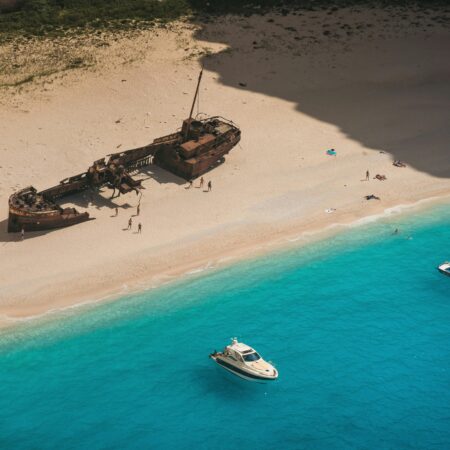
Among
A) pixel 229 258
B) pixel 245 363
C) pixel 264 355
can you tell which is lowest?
pixel 264 355

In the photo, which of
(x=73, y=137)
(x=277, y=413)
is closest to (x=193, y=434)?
(x=277, y=413)

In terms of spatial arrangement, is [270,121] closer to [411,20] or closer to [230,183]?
[230,183]

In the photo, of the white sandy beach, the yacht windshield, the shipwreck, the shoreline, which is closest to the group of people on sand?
the shipwreck

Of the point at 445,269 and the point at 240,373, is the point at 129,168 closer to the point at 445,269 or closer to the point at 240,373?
the point at 240,373

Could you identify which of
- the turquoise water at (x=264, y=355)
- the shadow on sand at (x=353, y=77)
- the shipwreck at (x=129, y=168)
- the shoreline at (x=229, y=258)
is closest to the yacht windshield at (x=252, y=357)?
the turquoise water at (x=264, y=355)

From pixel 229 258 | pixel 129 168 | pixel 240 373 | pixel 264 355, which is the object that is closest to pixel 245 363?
pixel 240 373
